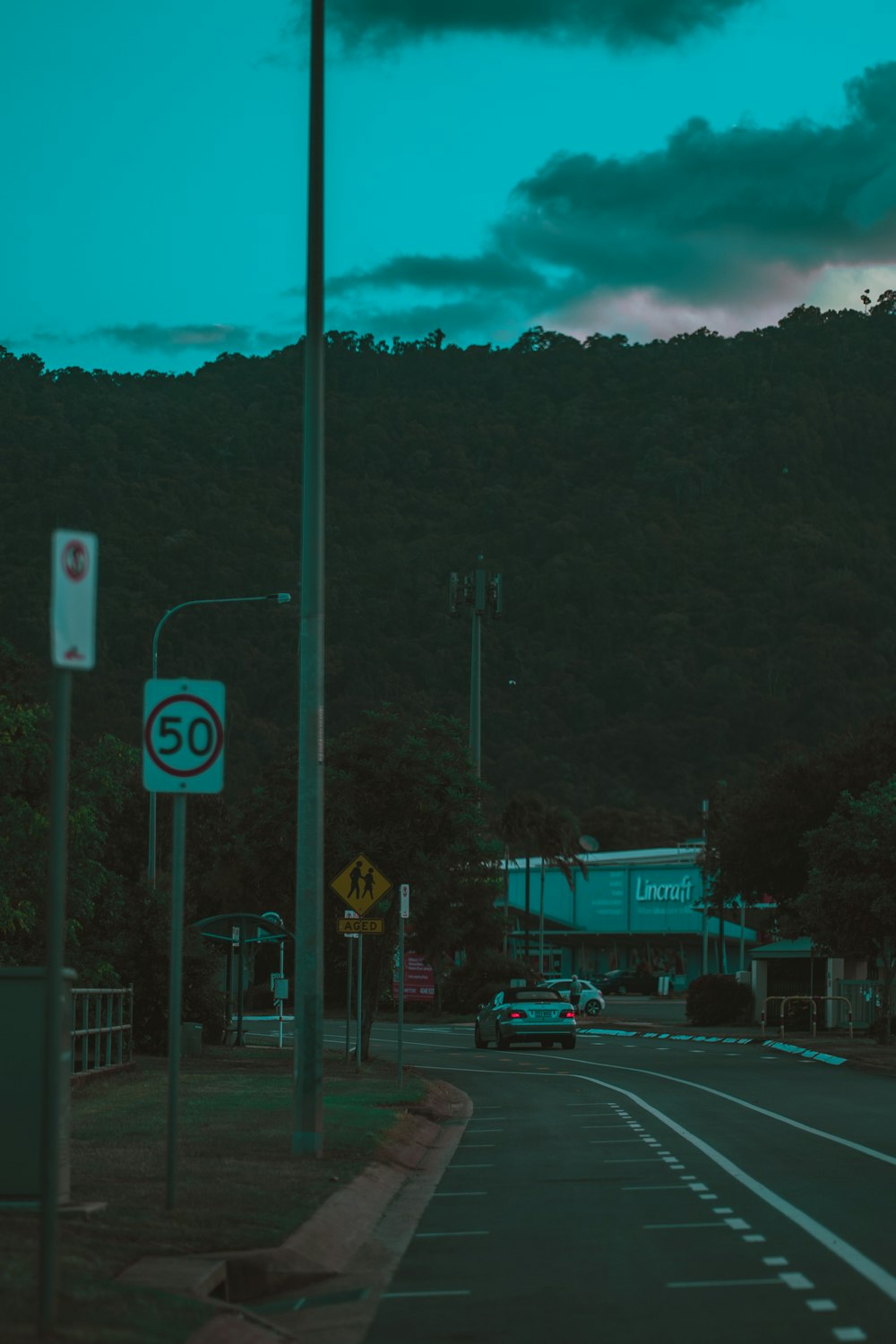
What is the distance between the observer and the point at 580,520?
160375 millimetres

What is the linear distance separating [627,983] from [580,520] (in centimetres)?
6492

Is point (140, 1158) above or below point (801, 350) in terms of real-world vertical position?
below

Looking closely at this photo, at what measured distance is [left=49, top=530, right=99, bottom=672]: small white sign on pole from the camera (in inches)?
324

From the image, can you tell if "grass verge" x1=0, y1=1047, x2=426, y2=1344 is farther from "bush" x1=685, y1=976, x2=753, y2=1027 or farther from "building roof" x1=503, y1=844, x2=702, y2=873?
"building roof" x1=503, y1=844, x2=702, y2=873

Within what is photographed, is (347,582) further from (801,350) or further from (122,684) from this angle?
(801,350)

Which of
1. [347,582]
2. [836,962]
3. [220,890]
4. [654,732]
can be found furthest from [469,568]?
[836,962]

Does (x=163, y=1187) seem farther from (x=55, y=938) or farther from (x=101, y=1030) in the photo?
(x=101, y=1030)

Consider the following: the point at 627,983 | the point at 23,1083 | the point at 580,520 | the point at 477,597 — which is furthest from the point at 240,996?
the point at 580,520

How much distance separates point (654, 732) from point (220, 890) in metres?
81.4

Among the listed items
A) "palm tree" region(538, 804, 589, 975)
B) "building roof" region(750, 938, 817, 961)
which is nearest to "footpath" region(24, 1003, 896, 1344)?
"building roof" region(750, 938, 817, 961)

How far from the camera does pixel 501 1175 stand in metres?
17.0

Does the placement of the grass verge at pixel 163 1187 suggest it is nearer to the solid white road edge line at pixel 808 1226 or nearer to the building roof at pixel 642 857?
the solid white road edge line at pixel 808 1226

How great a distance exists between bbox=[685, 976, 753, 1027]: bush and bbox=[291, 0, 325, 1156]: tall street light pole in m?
45.3

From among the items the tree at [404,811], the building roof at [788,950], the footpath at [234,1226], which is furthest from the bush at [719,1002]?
the footpath at [234,1226]
